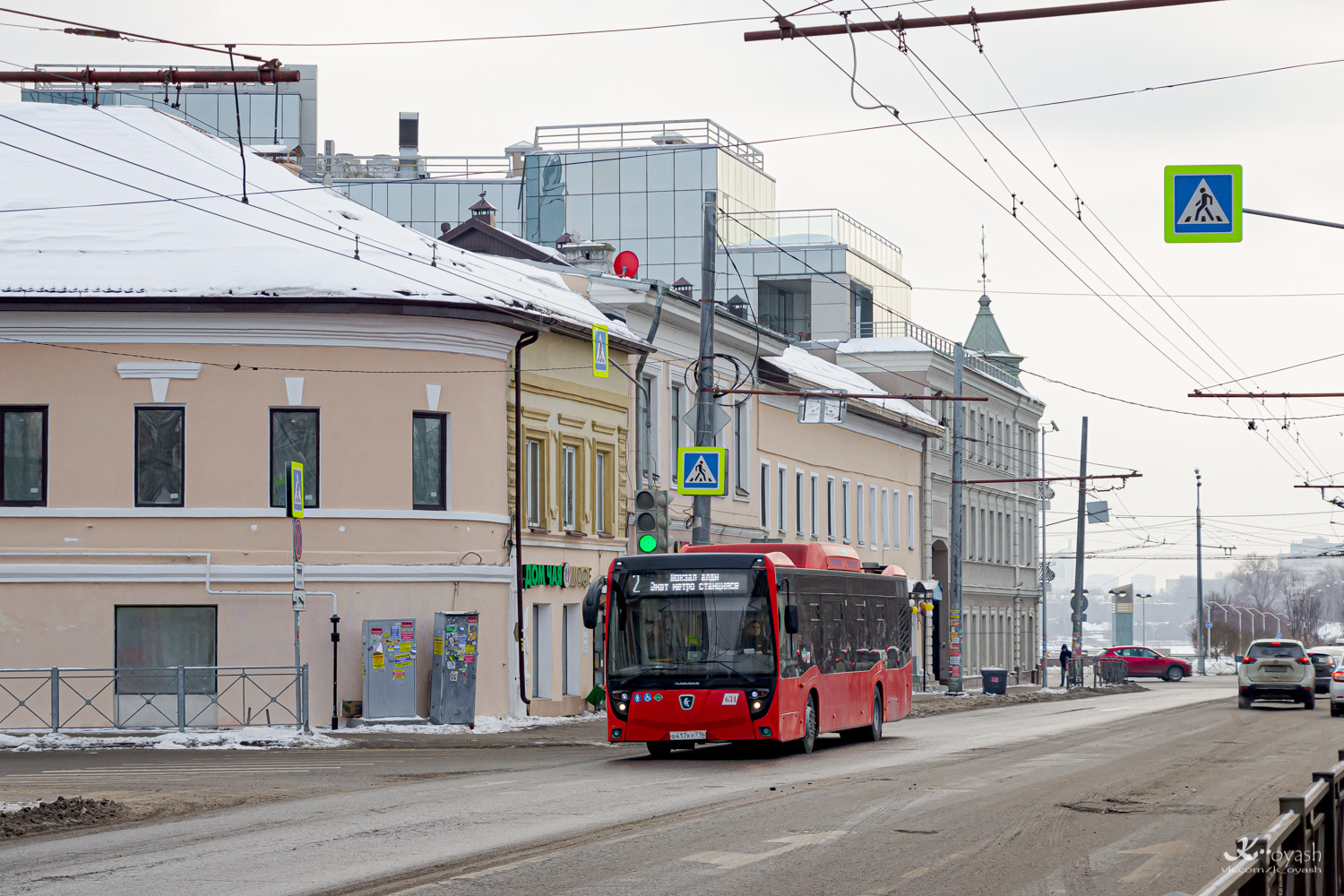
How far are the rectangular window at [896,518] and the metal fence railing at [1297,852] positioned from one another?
55.8 meters

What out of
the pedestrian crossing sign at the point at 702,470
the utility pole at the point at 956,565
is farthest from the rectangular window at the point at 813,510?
the pedestrian crossing sign at the point at 702,470

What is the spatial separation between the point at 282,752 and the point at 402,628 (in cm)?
535

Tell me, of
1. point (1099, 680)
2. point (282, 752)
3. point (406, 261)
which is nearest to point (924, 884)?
point (282, 752)

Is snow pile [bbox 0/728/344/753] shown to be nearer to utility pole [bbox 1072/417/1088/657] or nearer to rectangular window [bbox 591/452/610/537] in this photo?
rectangular window [bbox 591/452/610/537]

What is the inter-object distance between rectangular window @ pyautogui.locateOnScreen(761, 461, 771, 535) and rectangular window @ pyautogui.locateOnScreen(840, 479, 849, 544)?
8.30 m

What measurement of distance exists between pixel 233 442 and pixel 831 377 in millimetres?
30063

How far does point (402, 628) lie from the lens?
30.6 metres

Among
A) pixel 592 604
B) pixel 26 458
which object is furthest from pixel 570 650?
→ pixel 592 604

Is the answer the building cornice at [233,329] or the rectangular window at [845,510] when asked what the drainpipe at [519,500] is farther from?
the rectangular window at [845,510]

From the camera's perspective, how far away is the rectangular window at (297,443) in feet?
103

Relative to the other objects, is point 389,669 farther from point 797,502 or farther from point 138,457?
point 797,502

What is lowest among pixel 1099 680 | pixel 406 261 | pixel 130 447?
pixel 1099 680

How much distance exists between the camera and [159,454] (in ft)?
101

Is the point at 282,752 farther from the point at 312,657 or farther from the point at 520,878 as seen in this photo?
the point at 520,878
